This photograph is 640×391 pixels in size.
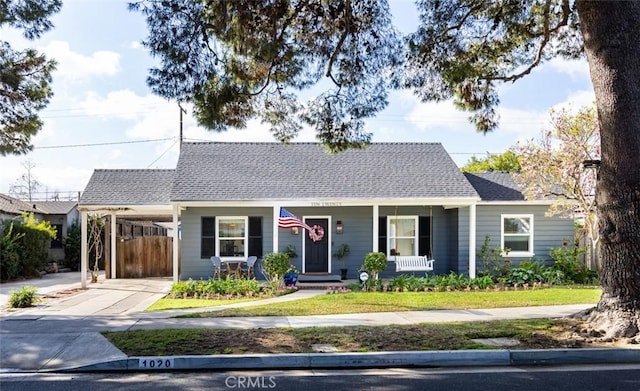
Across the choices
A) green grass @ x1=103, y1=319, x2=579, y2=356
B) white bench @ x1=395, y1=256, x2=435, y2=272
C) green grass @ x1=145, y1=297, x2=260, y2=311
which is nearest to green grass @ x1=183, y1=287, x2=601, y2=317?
green grass @ x1=145, y1=297, x2=260, y2=311

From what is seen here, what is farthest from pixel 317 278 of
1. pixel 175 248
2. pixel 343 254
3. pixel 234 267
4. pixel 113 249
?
pixel 113 249

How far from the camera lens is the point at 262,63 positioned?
10422 mm

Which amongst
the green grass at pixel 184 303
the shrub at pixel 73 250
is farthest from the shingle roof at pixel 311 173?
the shrub at pixel 73 250

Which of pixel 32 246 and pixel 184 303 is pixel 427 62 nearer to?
pixel 184 303

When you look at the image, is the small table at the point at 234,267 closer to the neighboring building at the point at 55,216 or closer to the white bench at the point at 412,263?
the white bench at the point at 412,263

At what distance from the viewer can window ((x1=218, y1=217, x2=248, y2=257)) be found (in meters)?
18.2

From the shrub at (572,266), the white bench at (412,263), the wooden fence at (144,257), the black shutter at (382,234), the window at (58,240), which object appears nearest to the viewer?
the shrub at (572,266)

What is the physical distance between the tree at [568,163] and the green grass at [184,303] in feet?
31.2

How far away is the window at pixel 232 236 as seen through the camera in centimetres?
1825

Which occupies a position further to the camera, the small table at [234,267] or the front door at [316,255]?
the front door at [316,255]

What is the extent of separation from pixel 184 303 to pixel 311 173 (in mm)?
7446

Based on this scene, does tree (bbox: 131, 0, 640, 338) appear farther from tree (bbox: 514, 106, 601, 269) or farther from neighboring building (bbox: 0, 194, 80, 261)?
neighboring building (bbox: 0, 194, 80, 261)

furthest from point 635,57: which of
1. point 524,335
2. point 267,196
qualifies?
point 267,196

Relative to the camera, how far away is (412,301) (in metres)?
12.7
